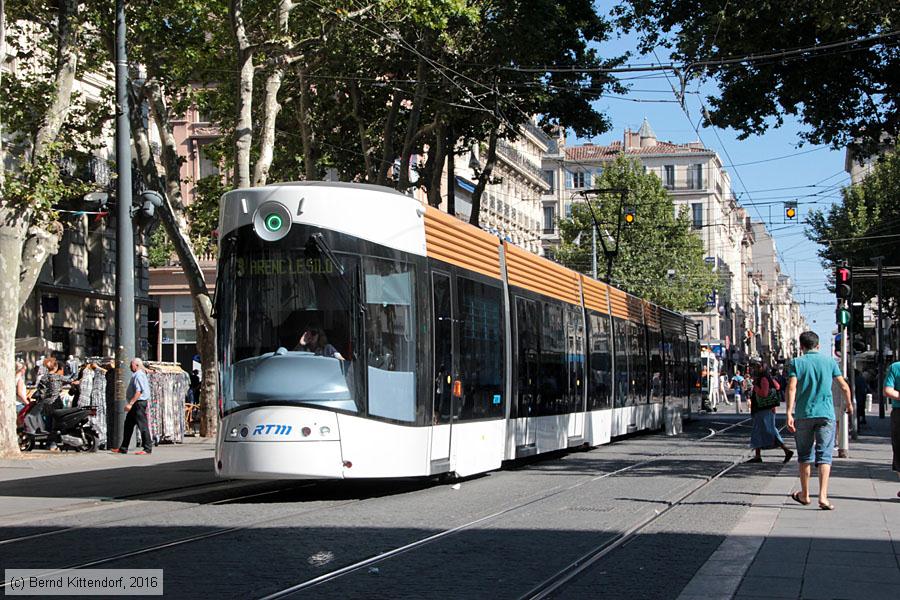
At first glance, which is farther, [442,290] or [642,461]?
[642,461]

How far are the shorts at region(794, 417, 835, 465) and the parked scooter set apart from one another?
47.7ft

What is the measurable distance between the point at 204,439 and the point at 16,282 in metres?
7.55

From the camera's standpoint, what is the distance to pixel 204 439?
91.9ft

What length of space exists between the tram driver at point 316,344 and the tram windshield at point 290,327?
0.03ft

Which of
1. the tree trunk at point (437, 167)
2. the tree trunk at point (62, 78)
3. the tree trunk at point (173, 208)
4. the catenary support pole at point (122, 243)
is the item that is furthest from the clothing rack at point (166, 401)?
the tree trunk at point (437, 167)

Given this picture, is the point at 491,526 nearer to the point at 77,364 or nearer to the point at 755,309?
the point at 77,364

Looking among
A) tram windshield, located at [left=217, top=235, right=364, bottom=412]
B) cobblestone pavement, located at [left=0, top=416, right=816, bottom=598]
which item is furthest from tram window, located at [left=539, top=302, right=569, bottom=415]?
tram windshield, located at [left=217, top=235, right=364, bottom=412]

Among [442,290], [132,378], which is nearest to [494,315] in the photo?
[442,290]

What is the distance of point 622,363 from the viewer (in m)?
27.5

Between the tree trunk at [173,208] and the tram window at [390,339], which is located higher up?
the tree trunk at [173,208]

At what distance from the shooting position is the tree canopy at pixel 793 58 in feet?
75.1

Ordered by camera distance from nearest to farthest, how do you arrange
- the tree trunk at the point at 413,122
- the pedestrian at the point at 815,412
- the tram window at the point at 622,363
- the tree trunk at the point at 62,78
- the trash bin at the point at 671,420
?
the pedestrian at the point at 815,412, the tree trunk at the point at 62,78, the tram window at the point at 622,363, the tree trunk at the point at 413,122, the trash bin at the point at 671,420

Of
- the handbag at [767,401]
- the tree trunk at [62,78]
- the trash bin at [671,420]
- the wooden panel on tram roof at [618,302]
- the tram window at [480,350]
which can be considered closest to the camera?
the tram window at [480,350]

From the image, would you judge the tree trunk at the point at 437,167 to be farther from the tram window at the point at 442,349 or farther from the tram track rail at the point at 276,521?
the tram window at the point at 442,349
